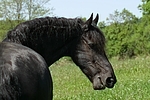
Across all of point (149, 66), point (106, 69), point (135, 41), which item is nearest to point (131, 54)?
point (135, 41)

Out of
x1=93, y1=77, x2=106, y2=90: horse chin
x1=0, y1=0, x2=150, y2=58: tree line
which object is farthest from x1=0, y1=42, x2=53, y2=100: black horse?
x1=0, y1=0, x2=150, y2=58: tree line

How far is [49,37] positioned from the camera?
4.56 meters

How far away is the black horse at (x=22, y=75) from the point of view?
3240 mm

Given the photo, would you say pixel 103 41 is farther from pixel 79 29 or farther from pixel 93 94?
pixel 93 94

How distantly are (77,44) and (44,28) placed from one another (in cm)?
49

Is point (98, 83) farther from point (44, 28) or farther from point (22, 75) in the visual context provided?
point (22, 75)

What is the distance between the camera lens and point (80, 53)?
4.73 metres

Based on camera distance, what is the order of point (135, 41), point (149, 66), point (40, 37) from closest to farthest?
point (40, 37)
point (149, 66)
point (135, 41)

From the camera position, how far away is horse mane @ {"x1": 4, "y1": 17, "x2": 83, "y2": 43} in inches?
168

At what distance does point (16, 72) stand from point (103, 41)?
159cm

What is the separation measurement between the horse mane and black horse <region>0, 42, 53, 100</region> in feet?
2.07

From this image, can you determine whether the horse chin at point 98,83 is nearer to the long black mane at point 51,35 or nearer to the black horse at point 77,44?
the black horse at point 77,44

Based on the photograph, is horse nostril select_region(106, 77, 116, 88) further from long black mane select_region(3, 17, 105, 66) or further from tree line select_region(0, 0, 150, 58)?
tree line select_region(0, 0, 150, 58)

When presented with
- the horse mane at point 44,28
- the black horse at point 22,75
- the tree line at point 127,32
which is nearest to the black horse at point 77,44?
the horse mane at point 44,28
